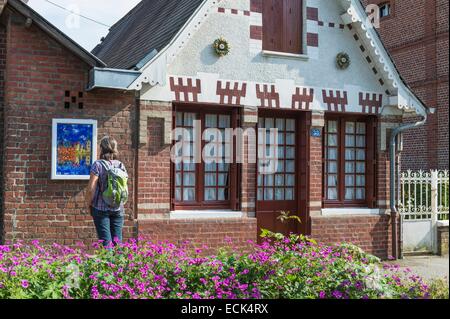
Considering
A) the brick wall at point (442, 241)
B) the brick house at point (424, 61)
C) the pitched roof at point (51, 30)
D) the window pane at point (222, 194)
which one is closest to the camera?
the pitched roof at point (51, 30)

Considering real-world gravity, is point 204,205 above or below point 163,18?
below

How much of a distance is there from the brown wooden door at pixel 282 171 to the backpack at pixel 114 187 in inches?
161

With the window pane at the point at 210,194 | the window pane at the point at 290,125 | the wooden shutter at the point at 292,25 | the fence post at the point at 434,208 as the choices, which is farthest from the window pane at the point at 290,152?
the fence post at the point at 434,208

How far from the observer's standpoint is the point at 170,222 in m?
11.0

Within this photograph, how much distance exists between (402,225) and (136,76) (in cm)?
663

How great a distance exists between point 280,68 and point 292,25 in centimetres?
95

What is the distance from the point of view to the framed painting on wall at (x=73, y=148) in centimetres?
1015

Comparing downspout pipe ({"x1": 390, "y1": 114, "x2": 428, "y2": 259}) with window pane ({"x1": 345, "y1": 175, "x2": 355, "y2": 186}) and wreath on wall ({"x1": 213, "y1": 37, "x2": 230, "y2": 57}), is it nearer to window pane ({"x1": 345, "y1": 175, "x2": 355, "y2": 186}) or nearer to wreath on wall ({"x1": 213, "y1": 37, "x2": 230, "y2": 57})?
window pane ({"x1": 345, "y1": 175, "x2": 355, "y2": 186})

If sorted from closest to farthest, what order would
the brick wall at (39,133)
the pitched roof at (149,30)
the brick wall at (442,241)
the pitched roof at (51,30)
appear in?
the pitched roof at (51,30) → the brick wall at (39,133) → the pitched roof at (149,30) → the brick wall at (442,241)

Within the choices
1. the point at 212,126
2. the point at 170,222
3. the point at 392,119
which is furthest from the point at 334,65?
the point at 170,222

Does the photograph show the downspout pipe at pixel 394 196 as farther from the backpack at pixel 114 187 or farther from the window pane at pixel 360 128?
the backpack at pixel 114 187

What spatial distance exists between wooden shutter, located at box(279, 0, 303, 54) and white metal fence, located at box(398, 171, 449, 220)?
3.82 m

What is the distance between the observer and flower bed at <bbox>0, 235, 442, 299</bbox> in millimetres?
6184

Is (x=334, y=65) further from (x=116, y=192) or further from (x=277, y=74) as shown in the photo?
(x=116, y=192)
